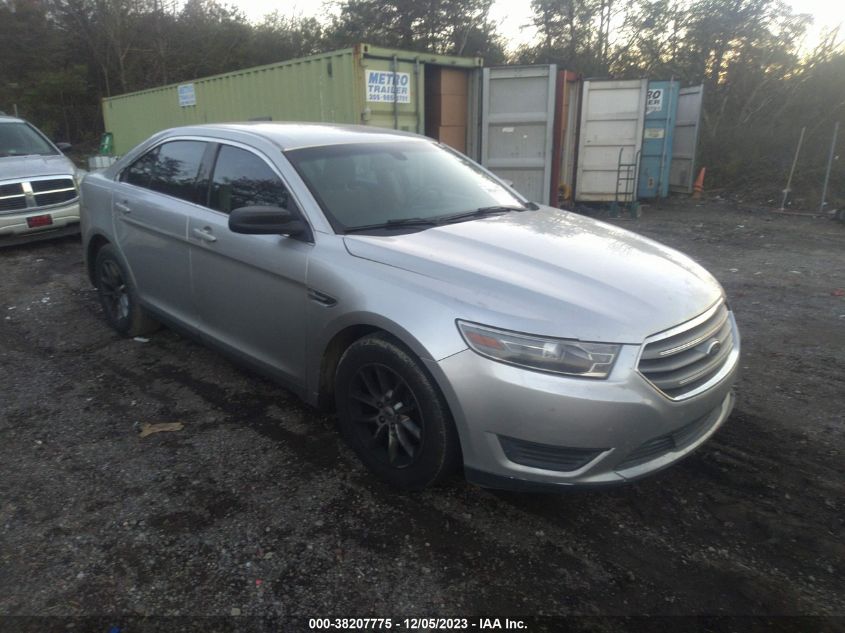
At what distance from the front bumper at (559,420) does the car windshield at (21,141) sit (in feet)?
28.3

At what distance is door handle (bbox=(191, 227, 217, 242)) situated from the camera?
3.71 m

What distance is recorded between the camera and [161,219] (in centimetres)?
416

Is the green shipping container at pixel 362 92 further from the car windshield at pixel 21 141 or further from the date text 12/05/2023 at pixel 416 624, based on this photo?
the date text 12/05/2023 at pixel 416 624

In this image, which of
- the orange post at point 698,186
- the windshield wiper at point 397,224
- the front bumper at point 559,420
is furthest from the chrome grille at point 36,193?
the orange post at point 698,186

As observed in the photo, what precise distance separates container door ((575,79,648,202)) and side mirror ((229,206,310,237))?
31.7 feet

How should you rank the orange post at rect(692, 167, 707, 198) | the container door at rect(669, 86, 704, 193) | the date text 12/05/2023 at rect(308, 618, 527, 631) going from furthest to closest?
the orange post at rect(692, 167, 707, 198), the container door at rect(669, 86, 704, 193), the date text 12/05/2023 at rect(308, 618, 527, 631)

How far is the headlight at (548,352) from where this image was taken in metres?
2.39

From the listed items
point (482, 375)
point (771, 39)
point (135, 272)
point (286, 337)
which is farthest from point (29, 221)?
point (771, 39)

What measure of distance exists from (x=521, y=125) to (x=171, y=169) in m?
6.64

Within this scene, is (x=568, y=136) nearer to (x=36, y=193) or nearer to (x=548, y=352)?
(x=36, y=193)

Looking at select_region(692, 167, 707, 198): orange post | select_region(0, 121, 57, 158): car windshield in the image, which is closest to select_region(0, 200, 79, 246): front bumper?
select_region(0, 121, 57, 158): car windshield

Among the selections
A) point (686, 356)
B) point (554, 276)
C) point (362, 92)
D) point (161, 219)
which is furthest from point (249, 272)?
point (362, 92)

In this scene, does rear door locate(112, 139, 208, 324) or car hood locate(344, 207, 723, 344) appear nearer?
car hood locate(344, 207, 723, 344)

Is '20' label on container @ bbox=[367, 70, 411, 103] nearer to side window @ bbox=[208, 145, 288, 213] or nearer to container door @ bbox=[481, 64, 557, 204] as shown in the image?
container door @ bbox=[481, 64, 557, 204]
